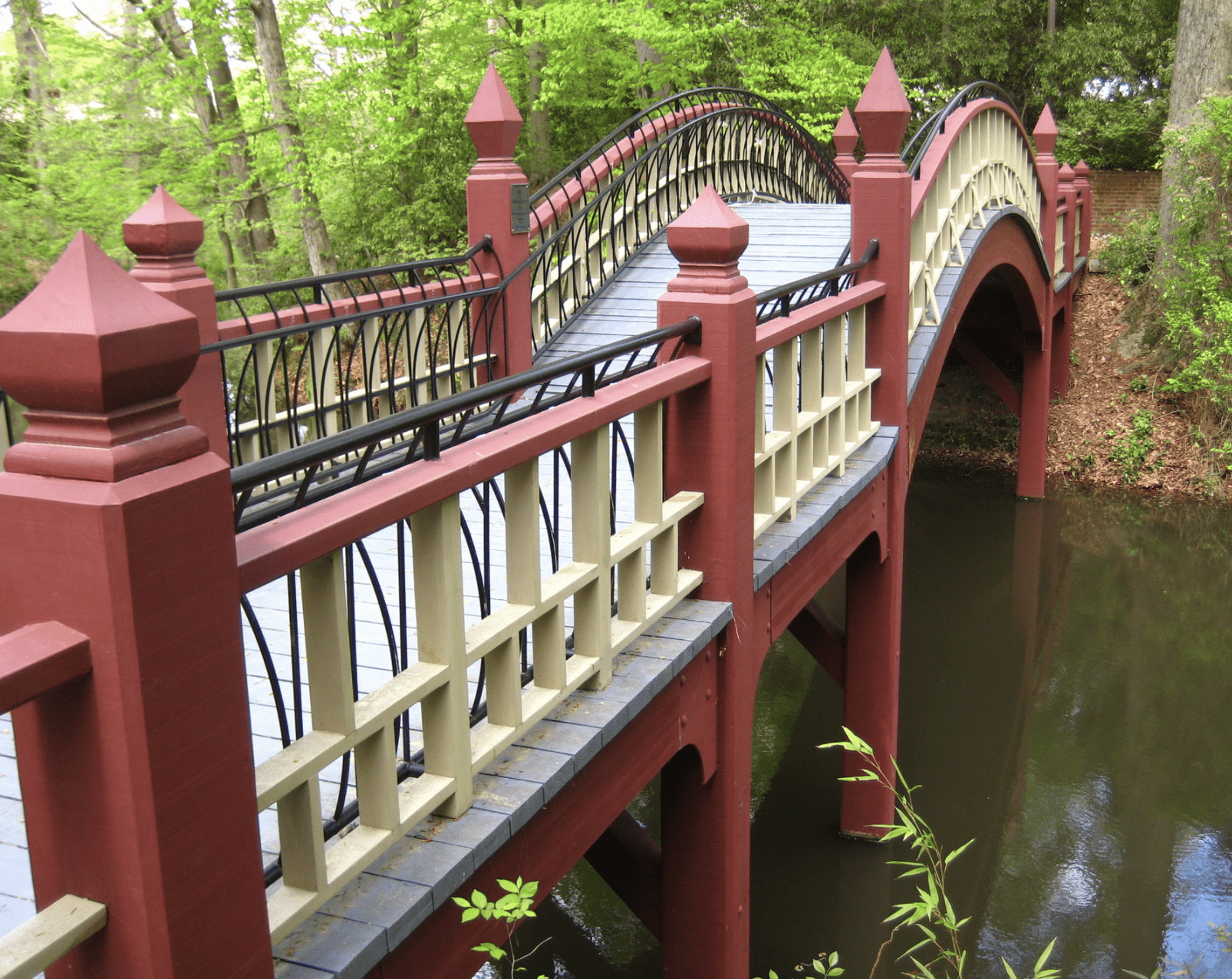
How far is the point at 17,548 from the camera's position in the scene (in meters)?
1.85

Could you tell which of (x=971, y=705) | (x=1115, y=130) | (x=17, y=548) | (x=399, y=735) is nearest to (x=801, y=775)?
(x=971, y=705)

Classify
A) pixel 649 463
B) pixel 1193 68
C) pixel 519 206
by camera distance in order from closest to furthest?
1. pixel 649 463
2. pixel 519 206
3. pixel 1193 68

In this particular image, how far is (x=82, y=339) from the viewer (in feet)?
5.62

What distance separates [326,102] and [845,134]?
6.69 meters

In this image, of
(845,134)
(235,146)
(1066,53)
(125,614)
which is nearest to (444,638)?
(125,614)

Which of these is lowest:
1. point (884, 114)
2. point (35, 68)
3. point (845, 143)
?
point (884, 114)

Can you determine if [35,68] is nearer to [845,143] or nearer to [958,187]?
[845,143]

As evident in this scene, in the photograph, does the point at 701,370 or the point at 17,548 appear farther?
the point at 701,370

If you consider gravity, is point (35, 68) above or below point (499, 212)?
above

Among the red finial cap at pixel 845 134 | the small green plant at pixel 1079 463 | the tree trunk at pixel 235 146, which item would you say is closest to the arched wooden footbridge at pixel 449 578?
the red finial cap at pixel 845 134

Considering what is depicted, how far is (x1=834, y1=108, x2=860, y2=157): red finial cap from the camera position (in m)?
14.8

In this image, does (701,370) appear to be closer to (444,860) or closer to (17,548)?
(444,860)

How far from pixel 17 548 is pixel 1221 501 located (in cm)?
1516

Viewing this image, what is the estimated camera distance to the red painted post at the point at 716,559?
4.31 meters
